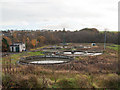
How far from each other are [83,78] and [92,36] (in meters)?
44.5

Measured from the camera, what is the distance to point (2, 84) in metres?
7.95

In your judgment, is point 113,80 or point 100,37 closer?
point 113,80

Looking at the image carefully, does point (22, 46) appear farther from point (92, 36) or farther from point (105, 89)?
point (92, 36)

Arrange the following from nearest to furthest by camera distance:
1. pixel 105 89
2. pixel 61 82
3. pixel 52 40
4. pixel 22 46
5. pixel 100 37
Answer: pixel 105 89 < pixel 61 82 < pixel 22 46 < pixel 52 40 < pixel 100 37

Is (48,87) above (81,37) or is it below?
below

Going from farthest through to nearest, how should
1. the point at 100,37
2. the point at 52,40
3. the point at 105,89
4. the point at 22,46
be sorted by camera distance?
1. the point at 100,37
2. the point at 52,40
3. the point at 22,46
4. the point at 105,89

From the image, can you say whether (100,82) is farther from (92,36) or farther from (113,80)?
(92,36)

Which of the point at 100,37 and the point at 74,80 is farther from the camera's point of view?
the point at 100,37

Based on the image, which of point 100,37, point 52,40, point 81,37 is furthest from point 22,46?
point 100,37

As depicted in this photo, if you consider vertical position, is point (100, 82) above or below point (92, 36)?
below

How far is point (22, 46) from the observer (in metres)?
26.8

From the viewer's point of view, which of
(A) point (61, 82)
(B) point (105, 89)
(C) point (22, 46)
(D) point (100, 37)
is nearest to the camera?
(B) point (105, 89)

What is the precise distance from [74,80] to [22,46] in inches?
804

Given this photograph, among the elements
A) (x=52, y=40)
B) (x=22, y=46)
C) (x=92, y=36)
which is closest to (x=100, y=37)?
(x=92, y=36)
